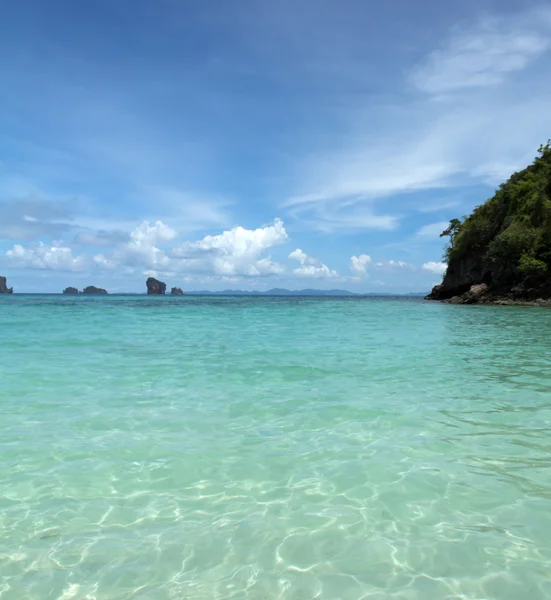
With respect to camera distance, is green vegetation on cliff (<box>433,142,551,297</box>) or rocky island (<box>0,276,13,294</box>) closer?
green vegetation on cliff (<box>433,142,551,297</box>)

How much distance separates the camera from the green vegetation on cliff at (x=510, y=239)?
139ft

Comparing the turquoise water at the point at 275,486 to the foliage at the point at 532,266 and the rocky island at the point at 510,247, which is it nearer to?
the foliage at the point at 532,266

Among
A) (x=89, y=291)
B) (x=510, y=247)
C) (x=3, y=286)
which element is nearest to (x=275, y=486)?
(x=510, y=247)

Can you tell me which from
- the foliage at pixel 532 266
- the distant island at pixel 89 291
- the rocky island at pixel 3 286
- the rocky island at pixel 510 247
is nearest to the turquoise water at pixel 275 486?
the foliage at pixel 532 266

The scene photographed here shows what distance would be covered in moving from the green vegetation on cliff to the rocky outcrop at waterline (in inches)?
5484

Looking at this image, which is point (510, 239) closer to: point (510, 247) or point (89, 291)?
point (510, 247)

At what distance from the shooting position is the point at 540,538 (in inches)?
138

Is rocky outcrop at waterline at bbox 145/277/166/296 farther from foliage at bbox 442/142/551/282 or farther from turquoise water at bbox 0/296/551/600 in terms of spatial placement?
turquoise water at bbox 0/296/551/600

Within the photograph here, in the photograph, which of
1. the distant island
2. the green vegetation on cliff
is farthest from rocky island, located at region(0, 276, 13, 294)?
the green vegetation on cliff

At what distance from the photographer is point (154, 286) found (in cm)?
18112

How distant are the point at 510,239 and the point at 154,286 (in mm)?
156536

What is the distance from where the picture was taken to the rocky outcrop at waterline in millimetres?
180125

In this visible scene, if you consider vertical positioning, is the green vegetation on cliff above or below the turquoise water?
above

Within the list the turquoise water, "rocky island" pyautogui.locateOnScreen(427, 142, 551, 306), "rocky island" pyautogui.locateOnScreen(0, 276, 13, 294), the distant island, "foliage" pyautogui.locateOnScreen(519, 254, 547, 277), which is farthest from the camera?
the distant island
